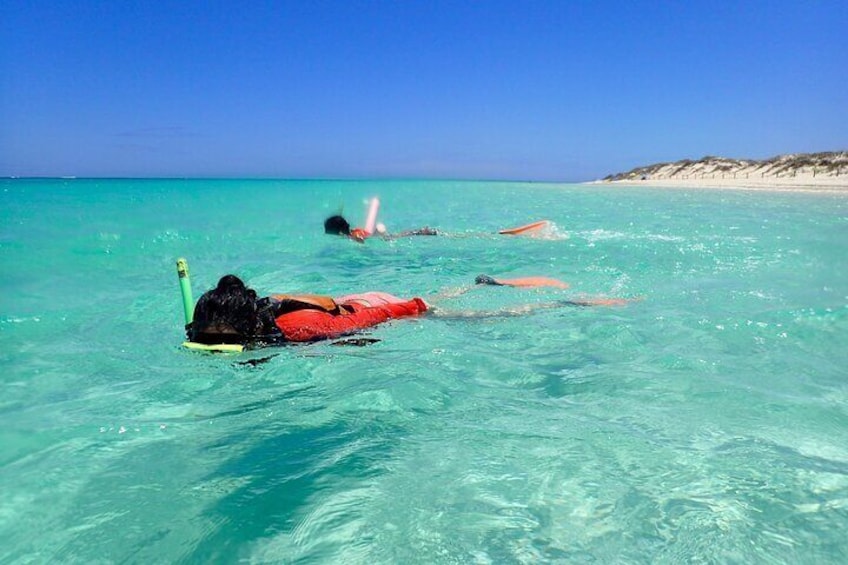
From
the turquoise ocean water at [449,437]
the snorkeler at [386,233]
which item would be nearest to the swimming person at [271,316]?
the turquoise ocean water at [449,437]

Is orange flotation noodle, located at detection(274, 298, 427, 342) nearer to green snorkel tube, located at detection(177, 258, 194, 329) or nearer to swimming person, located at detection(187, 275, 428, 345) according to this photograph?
swimming person, located at detection(187, 275, 428, 345)

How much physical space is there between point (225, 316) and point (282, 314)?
73 cm

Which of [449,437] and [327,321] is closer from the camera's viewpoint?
[449,437]

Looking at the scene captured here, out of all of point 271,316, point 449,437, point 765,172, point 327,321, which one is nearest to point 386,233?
point 327,321

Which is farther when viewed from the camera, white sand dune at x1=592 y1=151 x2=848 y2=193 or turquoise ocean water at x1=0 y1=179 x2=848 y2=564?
white sand dune at x1=592 y1=151 x2=848 y2=193

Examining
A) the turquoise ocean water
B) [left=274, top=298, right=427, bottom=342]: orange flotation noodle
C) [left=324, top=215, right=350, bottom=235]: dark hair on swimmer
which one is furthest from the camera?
[left=324, top=215, right=350, bottom=235]: dark hair on swimmer

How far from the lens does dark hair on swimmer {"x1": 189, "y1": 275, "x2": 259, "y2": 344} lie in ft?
Answer: 16.8

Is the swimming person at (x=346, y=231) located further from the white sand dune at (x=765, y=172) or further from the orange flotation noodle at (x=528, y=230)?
the white sand dune at (x=765, y=172)

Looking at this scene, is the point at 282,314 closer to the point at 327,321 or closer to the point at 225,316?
the point at 327,321

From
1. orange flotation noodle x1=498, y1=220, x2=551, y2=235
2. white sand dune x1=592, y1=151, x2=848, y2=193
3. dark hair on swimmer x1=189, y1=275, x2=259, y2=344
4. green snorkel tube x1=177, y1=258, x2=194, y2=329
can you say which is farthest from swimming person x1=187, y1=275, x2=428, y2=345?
white sand dune x1=592, y1=151, x2=848, y2=193

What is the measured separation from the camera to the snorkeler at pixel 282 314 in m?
Result: 5.15

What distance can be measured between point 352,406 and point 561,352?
2.36 metres

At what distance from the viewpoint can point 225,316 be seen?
516cm

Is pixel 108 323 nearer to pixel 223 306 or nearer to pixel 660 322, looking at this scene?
pixel 223 306
